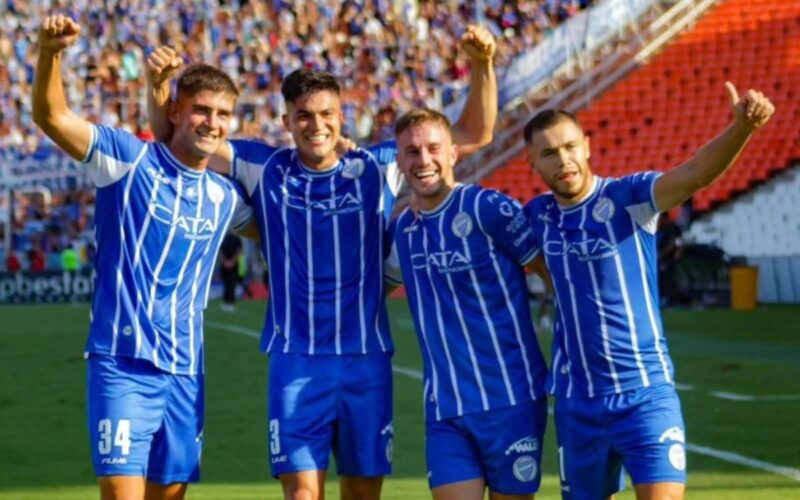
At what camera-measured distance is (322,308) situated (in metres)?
7.91

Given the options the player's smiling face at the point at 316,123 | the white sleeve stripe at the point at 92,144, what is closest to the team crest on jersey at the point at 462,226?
the player's smiling face at the point at 316,123

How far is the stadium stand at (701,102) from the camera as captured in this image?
34031 millimetres

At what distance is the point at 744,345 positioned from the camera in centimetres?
2139

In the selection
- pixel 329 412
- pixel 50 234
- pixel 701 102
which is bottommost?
pixel 329 412

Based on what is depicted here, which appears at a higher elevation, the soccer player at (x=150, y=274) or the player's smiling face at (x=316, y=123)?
the player's smiling face at (x=316, y=123)

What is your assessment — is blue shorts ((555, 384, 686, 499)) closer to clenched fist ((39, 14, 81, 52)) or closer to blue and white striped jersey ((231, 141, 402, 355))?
blue and white striped jersey ((231, 141, 402, 355))

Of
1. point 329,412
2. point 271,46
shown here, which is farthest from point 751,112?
point 271,46

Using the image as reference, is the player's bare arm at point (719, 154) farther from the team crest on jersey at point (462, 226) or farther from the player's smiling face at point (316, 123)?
the player's smiling face at point (316, 123)

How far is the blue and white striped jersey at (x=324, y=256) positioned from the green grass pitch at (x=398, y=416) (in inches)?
116

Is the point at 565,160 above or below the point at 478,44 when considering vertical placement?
below

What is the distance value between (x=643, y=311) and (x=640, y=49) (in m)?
30.8

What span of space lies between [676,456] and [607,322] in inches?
26.2

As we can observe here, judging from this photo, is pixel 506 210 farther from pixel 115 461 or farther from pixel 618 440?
pixel 115 461

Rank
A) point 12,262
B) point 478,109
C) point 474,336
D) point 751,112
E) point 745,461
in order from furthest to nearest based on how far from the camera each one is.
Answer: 1. point 12,262
2. point 745,461
3. point 478,109
4. point 474,336
5. point 751,112
